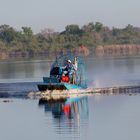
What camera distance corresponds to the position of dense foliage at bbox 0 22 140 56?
129 metres

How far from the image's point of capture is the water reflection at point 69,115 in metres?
28.7

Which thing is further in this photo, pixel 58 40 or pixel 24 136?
pixel 58 40

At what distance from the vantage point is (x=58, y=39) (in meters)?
132

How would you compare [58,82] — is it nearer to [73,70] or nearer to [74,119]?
[73,70]

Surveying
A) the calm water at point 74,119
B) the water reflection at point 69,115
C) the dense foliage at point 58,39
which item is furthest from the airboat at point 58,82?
the dense foliage at point 58,39

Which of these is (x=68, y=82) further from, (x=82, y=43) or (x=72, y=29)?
(x=72, y=29)

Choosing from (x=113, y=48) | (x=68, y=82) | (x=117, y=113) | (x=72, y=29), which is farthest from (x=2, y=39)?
(x=117, y=113)

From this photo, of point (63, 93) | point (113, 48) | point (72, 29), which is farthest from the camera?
point (72, 29)

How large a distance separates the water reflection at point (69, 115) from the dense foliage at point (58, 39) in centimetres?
8191

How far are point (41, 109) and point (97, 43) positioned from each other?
4046 inches

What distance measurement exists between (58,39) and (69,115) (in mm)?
98819

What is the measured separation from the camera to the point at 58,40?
131m

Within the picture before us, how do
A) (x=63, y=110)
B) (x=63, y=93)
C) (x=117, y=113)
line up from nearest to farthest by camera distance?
(x=117, y=113)
(x=63, y=110)
(x=63, y=93)

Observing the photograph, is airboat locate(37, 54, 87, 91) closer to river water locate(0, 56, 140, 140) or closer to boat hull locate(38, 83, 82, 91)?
boat hull locate(38, 83, 82, 91)
